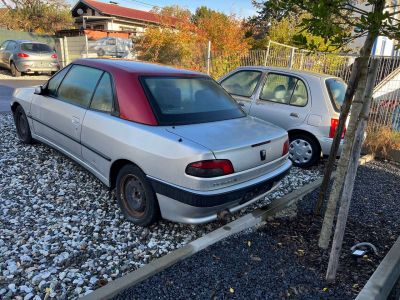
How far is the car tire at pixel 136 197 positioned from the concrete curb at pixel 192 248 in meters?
0.52

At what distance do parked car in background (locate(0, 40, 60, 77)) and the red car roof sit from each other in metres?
14.0

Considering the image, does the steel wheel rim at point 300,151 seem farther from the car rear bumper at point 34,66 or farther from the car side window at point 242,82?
the car rear bumper at point 34,66

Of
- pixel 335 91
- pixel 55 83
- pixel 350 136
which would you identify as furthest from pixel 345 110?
pixel 55 83

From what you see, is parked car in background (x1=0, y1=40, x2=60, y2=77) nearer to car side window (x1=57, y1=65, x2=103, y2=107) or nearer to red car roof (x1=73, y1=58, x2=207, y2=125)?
car side window (x1=57, y1=65, x2=103, y2=107)

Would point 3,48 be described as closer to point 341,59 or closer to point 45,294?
point 341,59

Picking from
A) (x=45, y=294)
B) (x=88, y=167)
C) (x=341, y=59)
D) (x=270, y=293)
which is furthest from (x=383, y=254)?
(x=341, y=59)

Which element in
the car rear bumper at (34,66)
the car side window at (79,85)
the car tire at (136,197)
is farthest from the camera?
the car rear bumper at (34,66)

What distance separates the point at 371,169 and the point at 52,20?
124ft

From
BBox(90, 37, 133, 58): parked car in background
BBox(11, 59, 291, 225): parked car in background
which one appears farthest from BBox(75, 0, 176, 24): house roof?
BBox(11, 59, 291, 225): parked car in background

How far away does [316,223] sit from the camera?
3.72 meters

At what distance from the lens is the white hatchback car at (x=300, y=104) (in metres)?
5.54

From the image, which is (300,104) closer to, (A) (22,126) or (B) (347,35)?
(B) (347,35)

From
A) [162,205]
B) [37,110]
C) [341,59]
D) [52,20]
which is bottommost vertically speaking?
[162,205]

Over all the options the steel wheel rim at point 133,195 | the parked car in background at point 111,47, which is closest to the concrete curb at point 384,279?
the steel wheel rim at point 133,195
